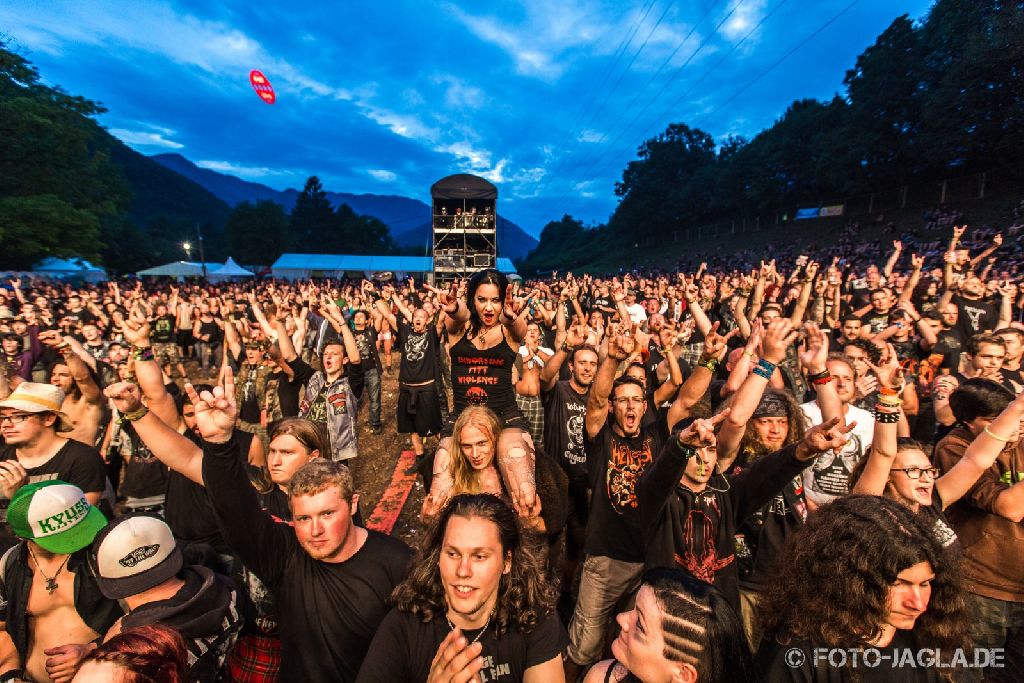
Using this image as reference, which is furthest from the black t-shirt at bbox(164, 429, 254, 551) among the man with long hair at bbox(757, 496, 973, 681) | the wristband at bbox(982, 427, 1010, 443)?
the wristband at bbox(982, 427, 1010, 443)

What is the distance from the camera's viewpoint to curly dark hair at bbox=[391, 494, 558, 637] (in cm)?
184

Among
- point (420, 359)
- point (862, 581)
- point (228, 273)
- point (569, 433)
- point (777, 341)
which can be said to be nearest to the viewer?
point (862, 581)

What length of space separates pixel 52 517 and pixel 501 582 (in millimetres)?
2215

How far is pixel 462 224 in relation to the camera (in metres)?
18.5

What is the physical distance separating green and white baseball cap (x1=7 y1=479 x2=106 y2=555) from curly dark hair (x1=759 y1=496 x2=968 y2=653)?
325 cm

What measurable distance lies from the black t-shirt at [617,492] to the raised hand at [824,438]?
1.02 metres

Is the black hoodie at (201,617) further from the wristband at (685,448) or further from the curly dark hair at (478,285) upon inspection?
the curly dark hair at (478,285)

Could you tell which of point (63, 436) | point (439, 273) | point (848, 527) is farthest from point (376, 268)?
point (848, 527)

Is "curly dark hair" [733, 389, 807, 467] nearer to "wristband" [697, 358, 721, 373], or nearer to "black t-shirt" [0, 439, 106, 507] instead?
"wristband" [697, 358, 721, 373]

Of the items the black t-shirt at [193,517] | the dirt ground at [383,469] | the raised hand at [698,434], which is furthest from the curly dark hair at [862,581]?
the dirt ground at [383,469]

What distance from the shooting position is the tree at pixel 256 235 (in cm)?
6300

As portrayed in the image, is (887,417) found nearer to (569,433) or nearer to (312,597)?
(569,433)

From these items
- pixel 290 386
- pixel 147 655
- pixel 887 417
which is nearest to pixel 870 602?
pixel 887 417

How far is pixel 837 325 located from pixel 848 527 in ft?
25.9
